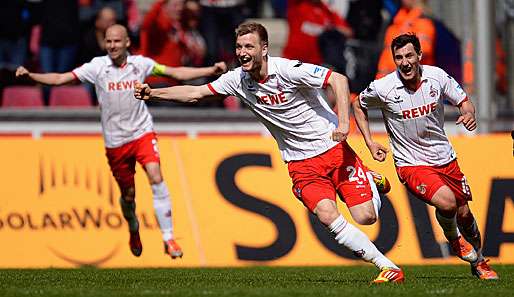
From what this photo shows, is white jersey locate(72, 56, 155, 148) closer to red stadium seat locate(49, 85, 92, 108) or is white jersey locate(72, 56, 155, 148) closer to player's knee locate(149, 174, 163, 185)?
player's knee locate(149, 174, 163, 185)

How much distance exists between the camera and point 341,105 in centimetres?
1078

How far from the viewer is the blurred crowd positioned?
18438 millimetres

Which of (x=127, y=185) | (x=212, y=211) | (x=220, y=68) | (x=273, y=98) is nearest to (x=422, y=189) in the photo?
(x=273, y=98)

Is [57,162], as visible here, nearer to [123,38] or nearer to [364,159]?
[123,38]

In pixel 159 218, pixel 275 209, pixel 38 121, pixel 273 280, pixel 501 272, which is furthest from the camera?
pixel 38 121

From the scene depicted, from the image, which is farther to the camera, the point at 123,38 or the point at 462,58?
the point at 462,58

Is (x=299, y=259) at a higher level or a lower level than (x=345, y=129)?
lower

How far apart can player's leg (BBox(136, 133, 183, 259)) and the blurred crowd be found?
3950mm

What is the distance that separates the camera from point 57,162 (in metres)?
16.0

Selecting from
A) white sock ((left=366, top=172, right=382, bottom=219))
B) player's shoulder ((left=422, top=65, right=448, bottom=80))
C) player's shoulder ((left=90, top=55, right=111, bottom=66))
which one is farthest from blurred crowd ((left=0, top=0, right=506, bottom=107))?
white sock ((left=366, top=172, right=382, bottom=219))

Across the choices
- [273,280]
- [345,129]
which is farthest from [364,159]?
[345,129]

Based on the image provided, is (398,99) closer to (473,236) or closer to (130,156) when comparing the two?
(473,236)

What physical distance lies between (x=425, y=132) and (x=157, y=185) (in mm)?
3765

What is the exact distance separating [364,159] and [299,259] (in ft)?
5.06
